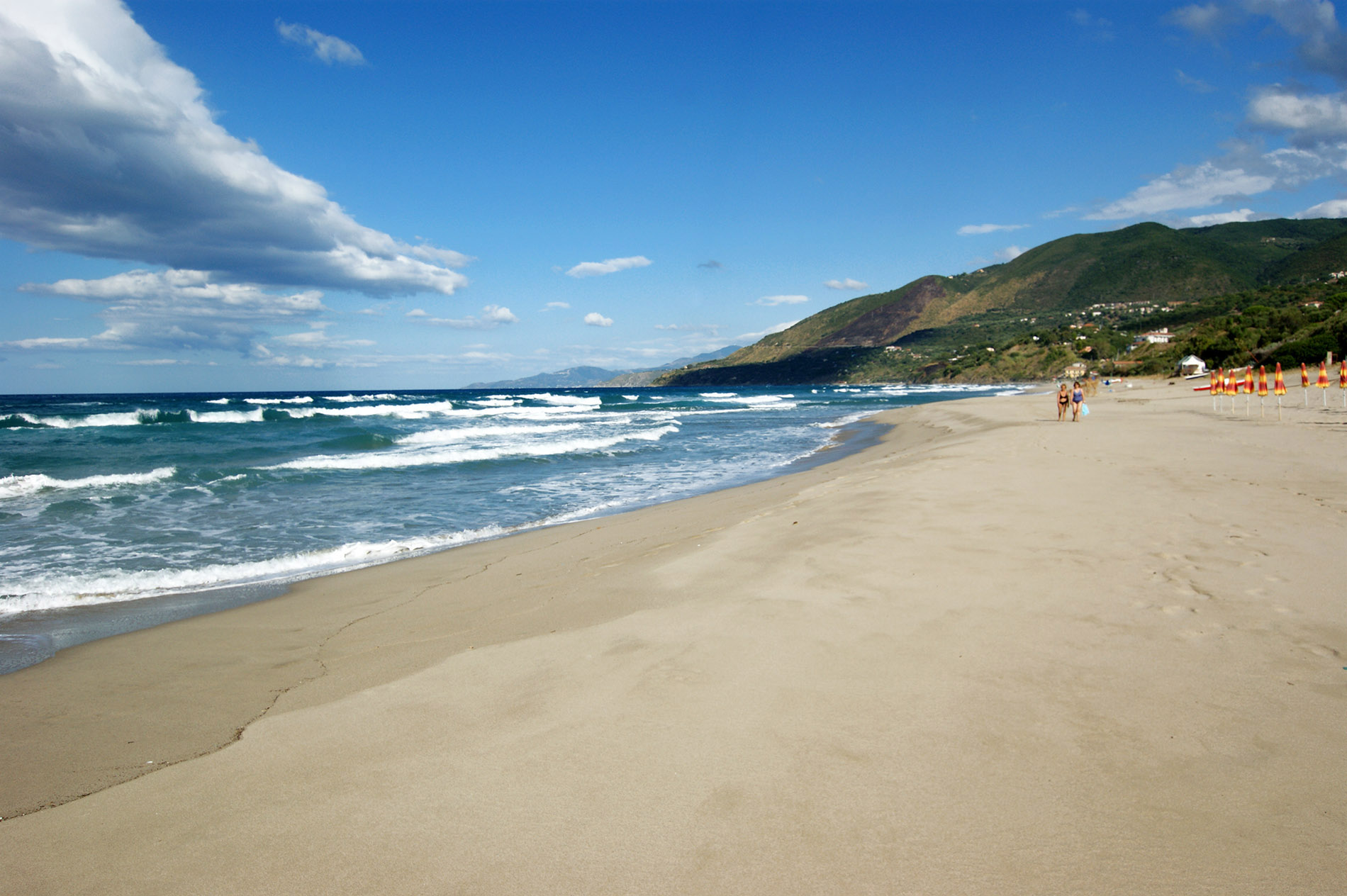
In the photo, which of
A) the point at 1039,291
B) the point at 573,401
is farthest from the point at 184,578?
the point at 1039,291

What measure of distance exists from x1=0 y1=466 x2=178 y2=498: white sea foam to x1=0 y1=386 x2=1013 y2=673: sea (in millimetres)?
77

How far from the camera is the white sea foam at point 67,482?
42.7ft

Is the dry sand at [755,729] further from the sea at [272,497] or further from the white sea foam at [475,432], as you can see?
the white sea foam at [475,432]

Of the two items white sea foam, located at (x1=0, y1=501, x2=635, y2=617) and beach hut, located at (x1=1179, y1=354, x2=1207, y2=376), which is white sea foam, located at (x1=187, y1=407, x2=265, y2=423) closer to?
white sea foam, located at (x1=0, y1=501, x2=635, y2=617)

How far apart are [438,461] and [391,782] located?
15504 millimetres

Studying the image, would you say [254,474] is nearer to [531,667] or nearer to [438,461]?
[438,461]

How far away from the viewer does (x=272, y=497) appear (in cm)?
1209

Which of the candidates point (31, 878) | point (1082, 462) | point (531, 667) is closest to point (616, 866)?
point (531, 667)

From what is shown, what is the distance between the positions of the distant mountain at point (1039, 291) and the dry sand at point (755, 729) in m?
121

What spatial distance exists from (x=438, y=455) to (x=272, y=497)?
21.9ft

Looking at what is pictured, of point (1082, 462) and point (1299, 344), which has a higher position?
point (1299, 344)

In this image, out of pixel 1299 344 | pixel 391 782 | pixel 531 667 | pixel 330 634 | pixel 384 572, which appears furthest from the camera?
pixel 1299 344

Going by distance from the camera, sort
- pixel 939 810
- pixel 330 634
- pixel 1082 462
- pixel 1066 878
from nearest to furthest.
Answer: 1. pixel 1066 878
2. pixel 939 810
3. pixel 330 634
4. pixel 1082 462

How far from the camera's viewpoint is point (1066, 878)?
1.79m
